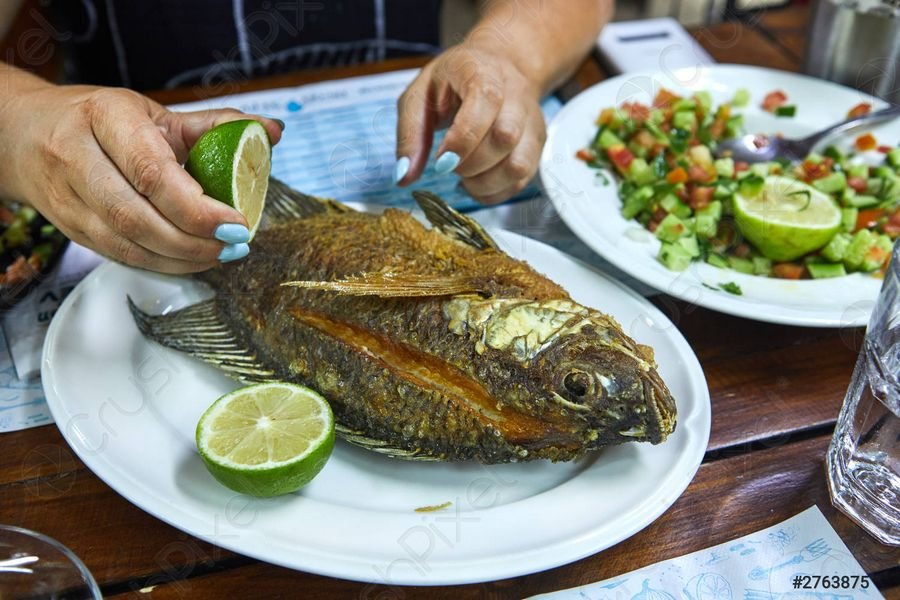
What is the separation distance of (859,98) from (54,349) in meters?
1.98

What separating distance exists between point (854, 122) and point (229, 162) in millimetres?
1576

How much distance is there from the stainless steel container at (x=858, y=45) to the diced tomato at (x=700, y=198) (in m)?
0.88

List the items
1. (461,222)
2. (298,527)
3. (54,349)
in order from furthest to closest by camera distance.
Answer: (461,222) → (54,349) → (298,527)

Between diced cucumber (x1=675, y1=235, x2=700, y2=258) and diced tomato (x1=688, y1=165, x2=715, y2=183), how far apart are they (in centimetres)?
25

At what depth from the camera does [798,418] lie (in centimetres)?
138

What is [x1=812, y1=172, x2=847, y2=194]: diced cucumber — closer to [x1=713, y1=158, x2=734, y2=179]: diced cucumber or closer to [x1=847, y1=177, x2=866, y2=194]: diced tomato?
[x1=847, y1=177, x2=866, y2=194]: diced tomato

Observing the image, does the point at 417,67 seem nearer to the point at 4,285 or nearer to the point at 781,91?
the point at 781,91

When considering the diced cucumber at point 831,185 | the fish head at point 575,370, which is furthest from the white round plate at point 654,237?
the fish head at point 575,370

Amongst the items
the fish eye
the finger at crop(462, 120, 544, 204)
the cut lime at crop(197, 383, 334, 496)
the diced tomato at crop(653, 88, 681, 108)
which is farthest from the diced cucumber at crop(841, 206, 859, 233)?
the cut lime at crop(197, 383, 334, 496)

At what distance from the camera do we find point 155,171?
1145 mm

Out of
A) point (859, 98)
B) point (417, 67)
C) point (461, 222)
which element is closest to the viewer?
point (461, 222)

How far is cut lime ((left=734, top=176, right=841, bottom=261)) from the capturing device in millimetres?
1581

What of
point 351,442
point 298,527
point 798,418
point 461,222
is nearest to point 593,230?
point 461,222

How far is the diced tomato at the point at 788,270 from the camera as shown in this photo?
5.21 feet
